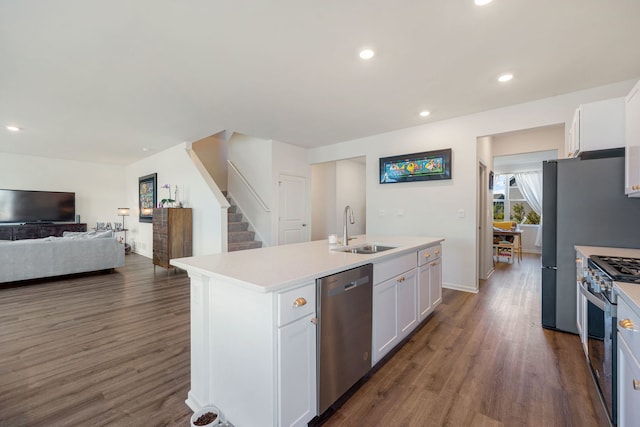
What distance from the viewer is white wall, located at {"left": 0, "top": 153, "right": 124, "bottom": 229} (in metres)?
6.63

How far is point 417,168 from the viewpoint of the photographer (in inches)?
174

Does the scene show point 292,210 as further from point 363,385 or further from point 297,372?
point 297,372

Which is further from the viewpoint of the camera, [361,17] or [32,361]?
[32,361]

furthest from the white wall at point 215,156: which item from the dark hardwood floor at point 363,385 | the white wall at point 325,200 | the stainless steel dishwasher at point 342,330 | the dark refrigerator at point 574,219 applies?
the dark refrigerator at point 574,219

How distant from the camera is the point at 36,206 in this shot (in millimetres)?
6742

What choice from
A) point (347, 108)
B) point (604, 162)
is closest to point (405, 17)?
point (347, 108)

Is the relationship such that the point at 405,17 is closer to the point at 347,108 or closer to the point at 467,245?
the point at 347,108

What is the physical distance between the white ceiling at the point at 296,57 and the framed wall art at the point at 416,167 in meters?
0.59

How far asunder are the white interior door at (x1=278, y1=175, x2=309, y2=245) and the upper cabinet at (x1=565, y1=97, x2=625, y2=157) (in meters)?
4.39

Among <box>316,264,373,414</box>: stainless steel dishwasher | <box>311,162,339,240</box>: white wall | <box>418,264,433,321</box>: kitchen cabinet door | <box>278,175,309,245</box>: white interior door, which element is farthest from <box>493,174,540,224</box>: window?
<box>316,264,373,414</box>: stainless steel dishwasher

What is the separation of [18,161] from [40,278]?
4108 millimetres

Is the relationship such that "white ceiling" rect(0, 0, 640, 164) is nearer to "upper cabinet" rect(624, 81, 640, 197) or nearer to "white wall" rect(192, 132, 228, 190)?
"upper cabinet" rect(624, 81, 640, 197)

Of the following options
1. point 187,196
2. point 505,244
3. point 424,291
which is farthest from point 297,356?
point 505,244

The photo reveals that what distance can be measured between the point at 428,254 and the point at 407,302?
651 mm
